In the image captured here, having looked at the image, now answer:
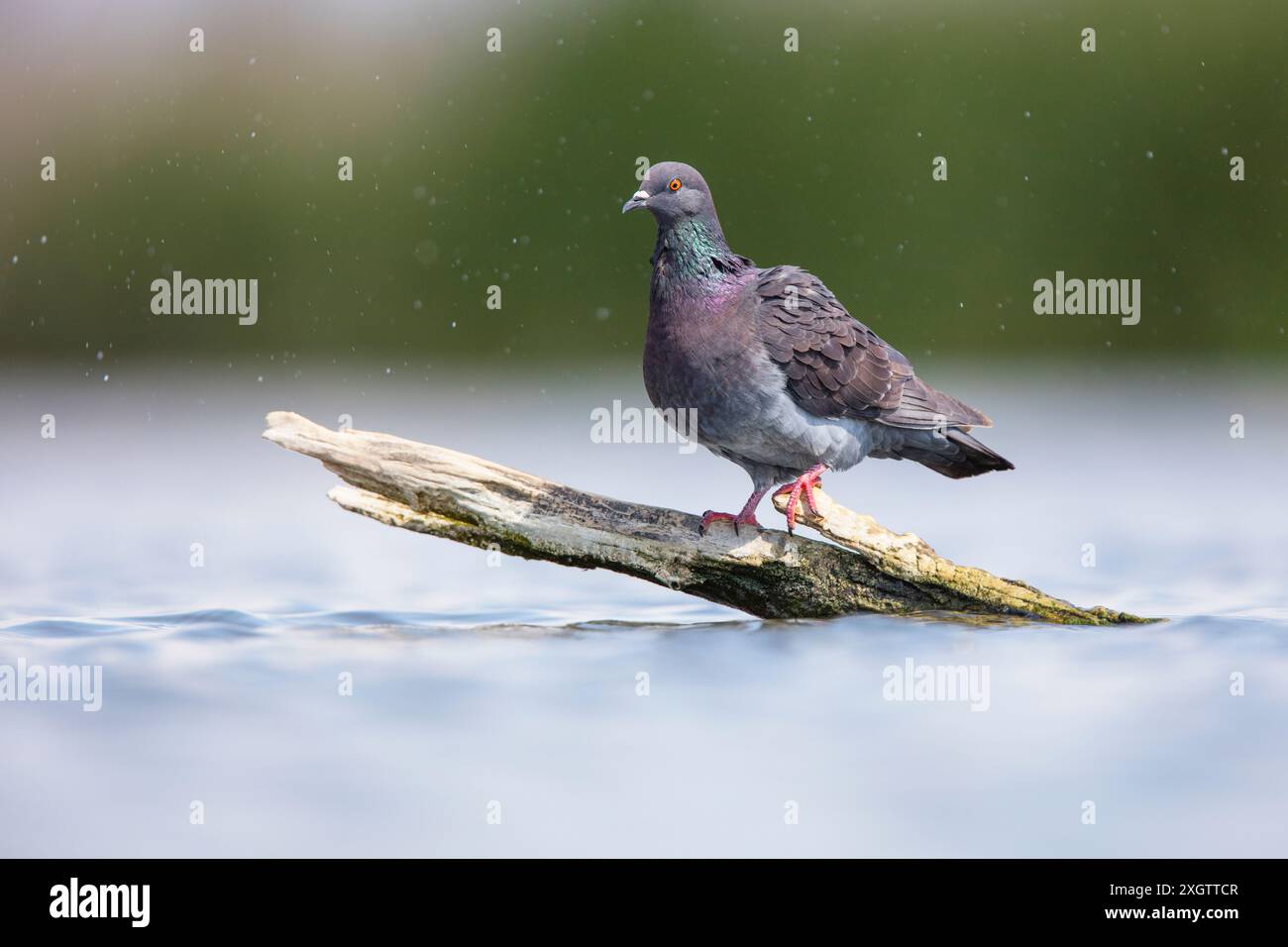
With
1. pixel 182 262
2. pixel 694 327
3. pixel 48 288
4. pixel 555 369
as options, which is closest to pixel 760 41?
pixel 555 369

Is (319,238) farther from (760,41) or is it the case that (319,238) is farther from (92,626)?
(92,626)

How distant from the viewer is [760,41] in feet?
76.5

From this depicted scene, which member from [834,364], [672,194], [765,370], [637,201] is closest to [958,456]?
[834,364]

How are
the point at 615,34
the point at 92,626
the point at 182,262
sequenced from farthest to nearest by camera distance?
the point at 615,34 < the point at 182,262 < the point at 92,626

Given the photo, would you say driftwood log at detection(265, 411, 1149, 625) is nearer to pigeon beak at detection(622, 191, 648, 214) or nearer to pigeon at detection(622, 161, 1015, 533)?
pigeon at detection(622, 161, 1015, 533)

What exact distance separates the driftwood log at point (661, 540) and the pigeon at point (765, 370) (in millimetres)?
199

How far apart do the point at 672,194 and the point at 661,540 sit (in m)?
1.86

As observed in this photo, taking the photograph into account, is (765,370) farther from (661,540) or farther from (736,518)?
(661,540)

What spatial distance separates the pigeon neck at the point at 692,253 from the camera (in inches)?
→ 300

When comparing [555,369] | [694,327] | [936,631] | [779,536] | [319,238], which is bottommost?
[936,631]

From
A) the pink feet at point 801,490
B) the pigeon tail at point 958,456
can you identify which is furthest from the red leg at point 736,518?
the pigeon tail at point 958,456

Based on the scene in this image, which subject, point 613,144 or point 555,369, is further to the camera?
point 555,369

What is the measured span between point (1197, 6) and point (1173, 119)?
7.56ft

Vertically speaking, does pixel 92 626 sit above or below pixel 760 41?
Answer: below
